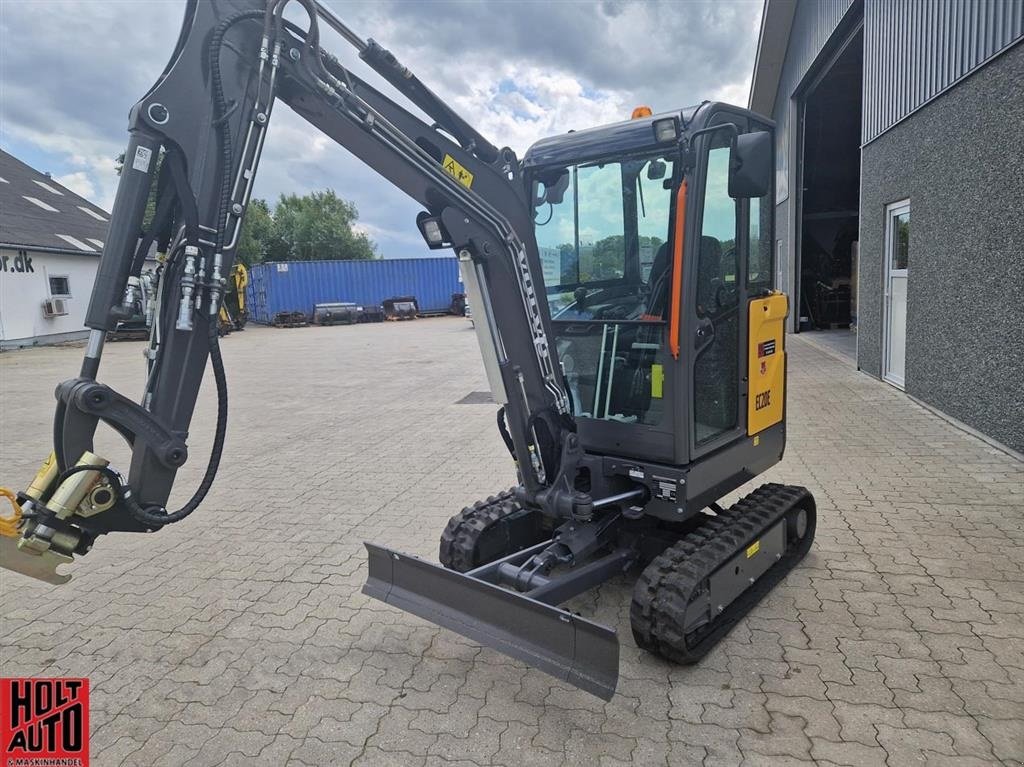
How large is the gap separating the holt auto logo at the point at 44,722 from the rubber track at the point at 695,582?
2.42 metres

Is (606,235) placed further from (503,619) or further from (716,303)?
(503,619)

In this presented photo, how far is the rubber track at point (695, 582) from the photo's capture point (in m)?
3.08

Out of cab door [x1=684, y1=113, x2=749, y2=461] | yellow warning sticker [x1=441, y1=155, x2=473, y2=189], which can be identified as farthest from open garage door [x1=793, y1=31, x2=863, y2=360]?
yellow warning sticker [x1=441, y1=155, x2=473, y2=189]

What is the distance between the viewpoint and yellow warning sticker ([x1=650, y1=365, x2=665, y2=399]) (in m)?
3.50

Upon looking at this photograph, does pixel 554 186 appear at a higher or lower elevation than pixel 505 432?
higher

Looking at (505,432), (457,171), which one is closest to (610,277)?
(505,432)

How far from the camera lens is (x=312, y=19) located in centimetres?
249

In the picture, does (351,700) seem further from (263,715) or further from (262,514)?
(262,514)

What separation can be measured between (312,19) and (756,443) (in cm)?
329

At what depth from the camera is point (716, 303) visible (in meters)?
3.65

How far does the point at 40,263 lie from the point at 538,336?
26.4 m

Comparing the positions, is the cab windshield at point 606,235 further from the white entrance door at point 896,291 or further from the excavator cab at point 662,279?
the white entrance door at point 896,291

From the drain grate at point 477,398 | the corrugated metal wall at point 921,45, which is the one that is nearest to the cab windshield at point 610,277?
the corrugated metal wall at point 921,45

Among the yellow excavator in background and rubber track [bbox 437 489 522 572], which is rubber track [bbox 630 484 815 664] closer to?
rubber track [bbox 437 489 522 572]
